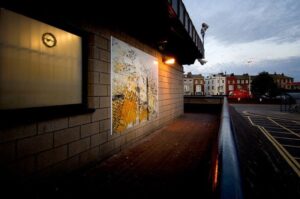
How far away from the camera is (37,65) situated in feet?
11.2

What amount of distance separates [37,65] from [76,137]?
1586 mm

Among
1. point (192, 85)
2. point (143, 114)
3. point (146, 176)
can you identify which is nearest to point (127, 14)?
point (143, 114)

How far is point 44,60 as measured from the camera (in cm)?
353

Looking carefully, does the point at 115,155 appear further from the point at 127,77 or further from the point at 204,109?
the point at 204,109

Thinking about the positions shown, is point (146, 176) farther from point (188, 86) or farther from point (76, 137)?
point (188, 86)

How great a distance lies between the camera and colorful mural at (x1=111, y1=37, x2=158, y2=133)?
5629 mm

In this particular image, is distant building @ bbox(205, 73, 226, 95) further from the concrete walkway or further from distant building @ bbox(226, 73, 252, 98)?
the concrete walkway

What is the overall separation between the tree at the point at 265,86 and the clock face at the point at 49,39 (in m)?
62.4

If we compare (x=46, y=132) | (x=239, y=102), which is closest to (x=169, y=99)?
(x=46, y=132)

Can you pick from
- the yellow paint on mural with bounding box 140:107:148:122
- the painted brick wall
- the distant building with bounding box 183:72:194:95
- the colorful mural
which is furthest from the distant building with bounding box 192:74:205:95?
the painted brick wall

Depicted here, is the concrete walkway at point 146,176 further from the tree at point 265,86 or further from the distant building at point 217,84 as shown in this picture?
the distant building at point 217,84

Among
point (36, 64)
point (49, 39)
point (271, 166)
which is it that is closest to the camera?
point (36, 64)

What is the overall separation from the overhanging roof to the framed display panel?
0.24 meters

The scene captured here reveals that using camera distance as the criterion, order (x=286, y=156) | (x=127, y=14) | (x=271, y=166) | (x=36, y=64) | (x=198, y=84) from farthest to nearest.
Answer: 1. (x=198, y=84)
2. (x=286, y=156)
3. (x=271, y=166)
4. (x=127, y=14)
5. (x=36, y=64)
